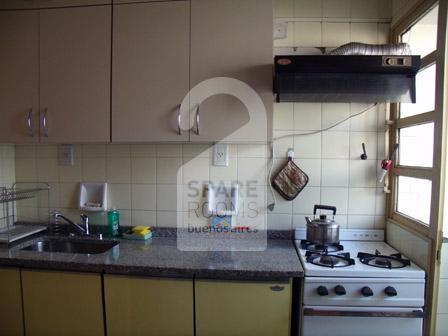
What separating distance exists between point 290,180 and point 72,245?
1.46 m

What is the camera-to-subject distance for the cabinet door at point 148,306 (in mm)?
1233

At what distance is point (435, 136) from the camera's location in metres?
1.17

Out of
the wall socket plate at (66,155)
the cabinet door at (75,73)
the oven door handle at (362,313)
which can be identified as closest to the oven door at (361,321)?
the oven door handle at (362,313)

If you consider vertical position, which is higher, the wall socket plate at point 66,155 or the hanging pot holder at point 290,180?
the wall socket plate at point 66,155

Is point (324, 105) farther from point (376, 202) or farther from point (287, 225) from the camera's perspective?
point (287, 225)

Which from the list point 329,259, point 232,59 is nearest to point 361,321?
point 329,259

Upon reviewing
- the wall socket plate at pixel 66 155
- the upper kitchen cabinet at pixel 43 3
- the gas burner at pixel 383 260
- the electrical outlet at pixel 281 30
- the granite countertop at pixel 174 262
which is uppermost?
the upper kitchen cabinet at pixel 43 3

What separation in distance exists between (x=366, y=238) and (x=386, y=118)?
745mm

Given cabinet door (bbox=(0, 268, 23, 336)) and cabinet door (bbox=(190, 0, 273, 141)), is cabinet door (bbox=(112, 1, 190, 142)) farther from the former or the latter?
cabinet door (bbox=(0, 268, 23, 336))

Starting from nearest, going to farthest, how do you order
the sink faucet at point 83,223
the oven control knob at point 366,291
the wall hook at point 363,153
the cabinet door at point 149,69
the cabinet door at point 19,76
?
the oven control knob at point 366,291 < the cabinet door at point 149,69 < the cabinet door at point 19,76 < the wall hook at point 363,153 < the sink faucet at point 83,223

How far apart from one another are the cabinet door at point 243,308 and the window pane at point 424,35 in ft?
4.52

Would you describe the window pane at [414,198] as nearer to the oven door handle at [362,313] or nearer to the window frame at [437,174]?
the window frame at [437,174]

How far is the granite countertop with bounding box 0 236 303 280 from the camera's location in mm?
1198

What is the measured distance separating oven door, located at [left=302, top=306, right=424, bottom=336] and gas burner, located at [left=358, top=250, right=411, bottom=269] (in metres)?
0.19
